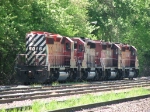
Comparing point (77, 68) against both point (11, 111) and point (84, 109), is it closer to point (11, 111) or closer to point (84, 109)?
point (84, 109)

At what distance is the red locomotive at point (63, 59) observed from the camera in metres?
21.2

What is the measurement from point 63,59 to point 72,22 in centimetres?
1077

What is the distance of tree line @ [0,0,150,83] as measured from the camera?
838 inches

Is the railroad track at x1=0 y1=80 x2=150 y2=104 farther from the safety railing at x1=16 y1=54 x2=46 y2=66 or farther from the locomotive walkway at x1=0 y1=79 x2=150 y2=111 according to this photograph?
the safety railing at x1=16 y1=54 x2=46 y2=66

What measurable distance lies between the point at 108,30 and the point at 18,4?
24.3 metres

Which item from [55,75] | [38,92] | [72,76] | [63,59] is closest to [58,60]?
[63,59]

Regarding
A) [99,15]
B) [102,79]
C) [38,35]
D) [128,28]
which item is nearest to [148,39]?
[128,28]

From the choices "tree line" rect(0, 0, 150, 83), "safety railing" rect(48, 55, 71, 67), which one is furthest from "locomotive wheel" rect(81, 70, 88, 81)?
"tree line" rect(0, 0, 150, 83)

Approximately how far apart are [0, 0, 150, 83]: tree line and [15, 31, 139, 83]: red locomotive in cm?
116

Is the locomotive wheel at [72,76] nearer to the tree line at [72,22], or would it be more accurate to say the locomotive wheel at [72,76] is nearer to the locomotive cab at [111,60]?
the tree line at [72,22]

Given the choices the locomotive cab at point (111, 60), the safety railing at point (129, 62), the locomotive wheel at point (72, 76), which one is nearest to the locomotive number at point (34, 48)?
the locomotive wheel at point (72, 76)

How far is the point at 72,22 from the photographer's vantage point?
3341cm

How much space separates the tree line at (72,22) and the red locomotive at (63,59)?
45.6 inches

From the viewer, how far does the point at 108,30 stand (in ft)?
148
